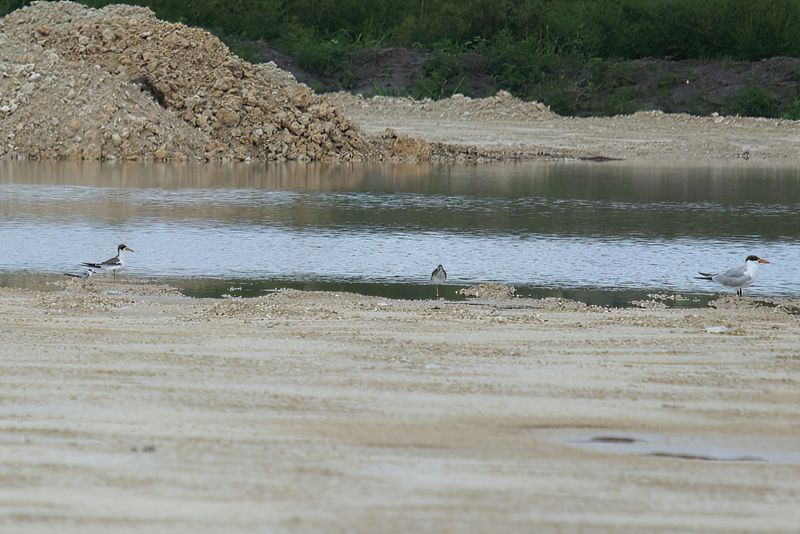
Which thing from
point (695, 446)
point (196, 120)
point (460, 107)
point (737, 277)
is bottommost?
point (695, 446)

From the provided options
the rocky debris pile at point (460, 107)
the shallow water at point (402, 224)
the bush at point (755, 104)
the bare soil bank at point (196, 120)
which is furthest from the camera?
the bush at point (755, 104)

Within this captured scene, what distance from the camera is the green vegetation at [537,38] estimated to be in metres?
43.6

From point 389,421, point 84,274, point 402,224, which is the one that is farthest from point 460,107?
point 389,421

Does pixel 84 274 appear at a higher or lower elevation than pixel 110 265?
lower

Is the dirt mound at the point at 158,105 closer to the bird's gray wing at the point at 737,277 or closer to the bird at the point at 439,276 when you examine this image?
the bird at the point at 439,276

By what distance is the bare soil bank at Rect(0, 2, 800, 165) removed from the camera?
31.8m

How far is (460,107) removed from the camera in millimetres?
40375

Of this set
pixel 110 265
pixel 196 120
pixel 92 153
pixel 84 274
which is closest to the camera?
pixel 110 265

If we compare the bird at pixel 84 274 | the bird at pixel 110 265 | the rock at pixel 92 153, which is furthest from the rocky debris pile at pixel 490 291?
the rock at pixel 92 153

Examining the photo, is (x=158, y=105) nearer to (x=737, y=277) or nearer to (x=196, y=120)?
(x=196, y=120)

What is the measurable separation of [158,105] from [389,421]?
88.1 ft

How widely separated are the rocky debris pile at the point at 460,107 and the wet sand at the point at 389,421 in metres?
29.1

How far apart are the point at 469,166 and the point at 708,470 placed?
24.8 metres

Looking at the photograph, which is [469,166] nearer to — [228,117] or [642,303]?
[228,117]
